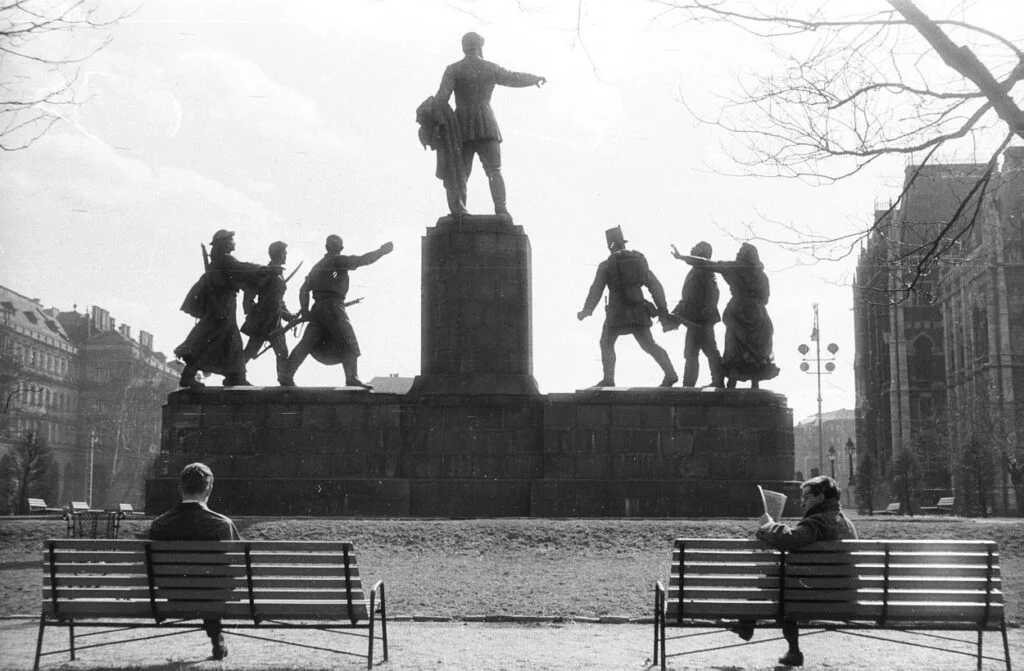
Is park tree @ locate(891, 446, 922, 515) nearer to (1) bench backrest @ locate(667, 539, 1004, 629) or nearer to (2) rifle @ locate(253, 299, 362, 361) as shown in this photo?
(2) rifle @ locate(253, 299, 362, 361)

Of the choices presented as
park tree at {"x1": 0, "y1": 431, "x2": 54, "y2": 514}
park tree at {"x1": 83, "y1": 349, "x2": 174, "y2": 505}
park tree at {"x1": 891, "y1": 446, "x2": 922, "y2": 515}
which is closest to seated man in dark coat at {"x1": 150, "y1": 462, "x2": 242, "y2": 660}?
park tree at {"x1": 0, "y1": 431, "x2": 54, "y2": 514}

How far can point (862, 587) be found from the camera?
761cm

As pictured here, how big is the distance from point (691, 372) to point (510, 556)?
6.29 metres

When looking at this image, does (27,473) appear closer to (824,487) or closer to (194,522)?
(194,522)

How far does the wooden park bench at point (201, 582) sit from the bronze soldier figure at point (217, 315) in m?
11.4

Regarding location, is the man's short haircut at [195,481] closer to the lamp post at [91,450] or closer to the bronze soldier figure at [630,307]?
the bronze soldier figure at [630,307]

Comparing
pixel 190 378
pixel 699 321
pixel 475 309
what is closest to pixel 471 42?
pixel 475 309

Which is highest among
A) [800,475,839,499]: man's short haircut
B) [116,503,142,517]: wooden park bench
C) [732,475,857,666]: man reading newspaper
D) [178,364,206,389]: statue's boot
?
[178,364,206,389]: statue's boot

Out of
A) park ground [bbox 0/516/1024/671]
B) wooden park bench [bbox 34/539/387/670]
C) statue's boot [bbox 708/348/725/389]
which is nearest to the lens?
wooden park bench [bbox 34/539/387/670]

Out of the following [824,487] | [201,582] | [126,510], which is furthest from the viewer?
[126,510]

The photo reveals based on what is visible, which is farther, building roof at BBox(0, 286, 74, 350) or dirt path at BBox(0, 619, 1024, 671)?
building roof at BBox(0, 286, 74, 350)

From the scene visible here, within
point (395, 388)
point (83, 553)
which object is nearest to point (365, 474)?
point (83, 553)

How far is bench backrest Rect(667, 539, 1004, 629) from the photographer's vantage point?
759 cm

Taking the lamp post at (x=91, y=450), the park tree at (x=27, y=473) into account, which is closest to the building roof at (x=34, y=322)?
the lamp post at (x=91, y=450)
